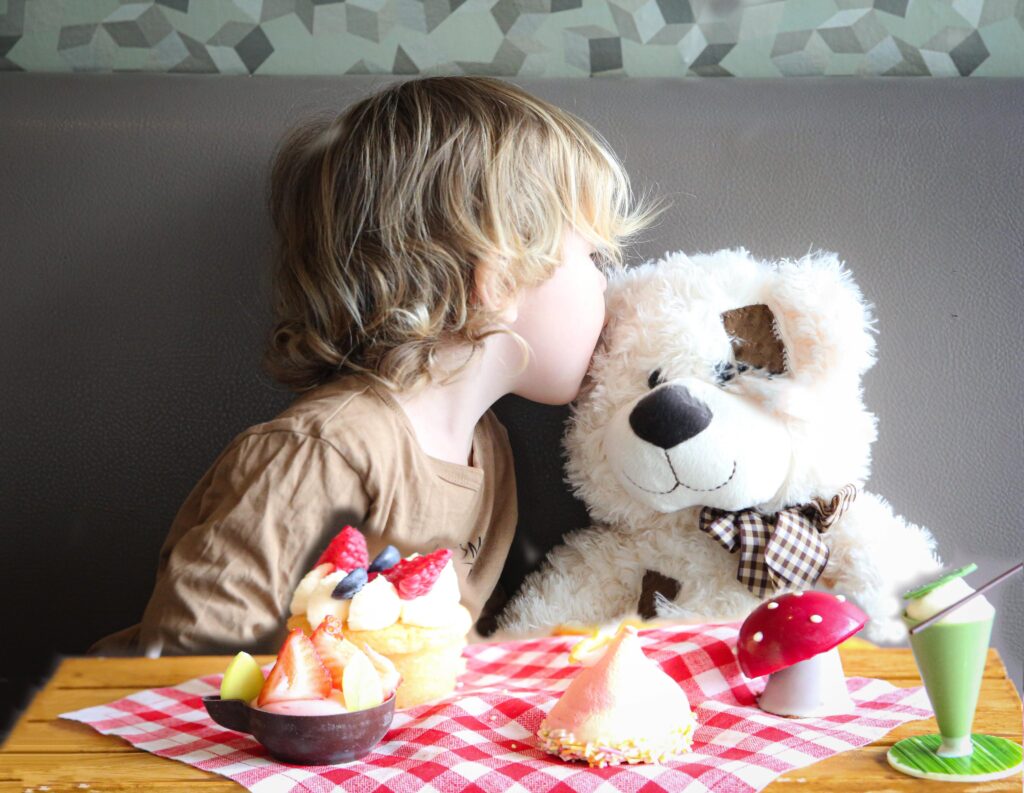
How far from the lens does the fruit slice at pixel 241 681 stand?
623mm

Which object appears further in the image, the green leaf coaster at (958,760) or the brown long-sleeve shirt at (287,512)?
the brown long-sleeve shirt at (287,512)

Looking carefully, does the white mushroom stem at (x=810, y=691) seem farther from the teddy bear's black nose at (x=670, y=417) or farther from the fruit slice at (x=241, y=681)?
the fruit slice at (x=241, y=681)

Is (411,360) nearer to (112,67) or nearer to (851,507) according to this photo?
(851,507)

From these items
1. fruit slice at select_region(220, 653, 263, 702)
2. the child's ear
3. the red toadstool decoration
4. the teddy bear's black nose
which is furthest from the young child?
the red toadstool decoration

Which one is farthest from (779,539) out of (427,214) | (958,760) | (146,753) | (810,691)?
(146,753)

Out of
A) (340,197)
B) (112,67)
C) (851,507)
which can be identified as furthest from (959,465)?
(112,67)

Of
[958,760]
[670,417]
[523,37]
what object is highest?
[523,37]

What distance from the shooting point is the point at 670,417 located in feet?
2.76

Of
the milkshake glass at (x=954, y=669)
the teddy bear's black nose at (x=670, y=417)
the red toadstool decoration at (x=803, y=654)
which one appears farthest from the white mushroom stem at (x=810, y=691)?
the teddy bear's black nose at (x=670, y=417)

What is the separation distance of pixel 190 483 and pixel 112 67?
0.47 metres

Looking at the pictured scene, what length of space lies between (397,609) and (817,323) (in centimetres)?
42

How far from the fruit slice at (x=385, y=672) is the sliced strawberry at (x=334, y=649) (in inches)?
0.6

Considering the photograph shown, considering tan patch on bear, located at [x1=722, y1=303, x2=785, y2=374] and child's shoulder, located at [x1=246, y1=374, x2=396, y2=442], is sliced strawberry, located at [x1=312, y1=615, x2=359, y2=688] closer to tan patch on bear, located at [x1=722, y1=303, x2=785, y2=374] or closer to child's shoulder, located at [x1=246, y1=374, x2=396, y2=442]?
child's shoulder, located at [x1=246, y1=374, x2=396, y2=442]

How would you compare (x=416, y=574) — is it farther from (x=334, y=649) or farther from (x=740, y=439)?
(x=740, y=439)
